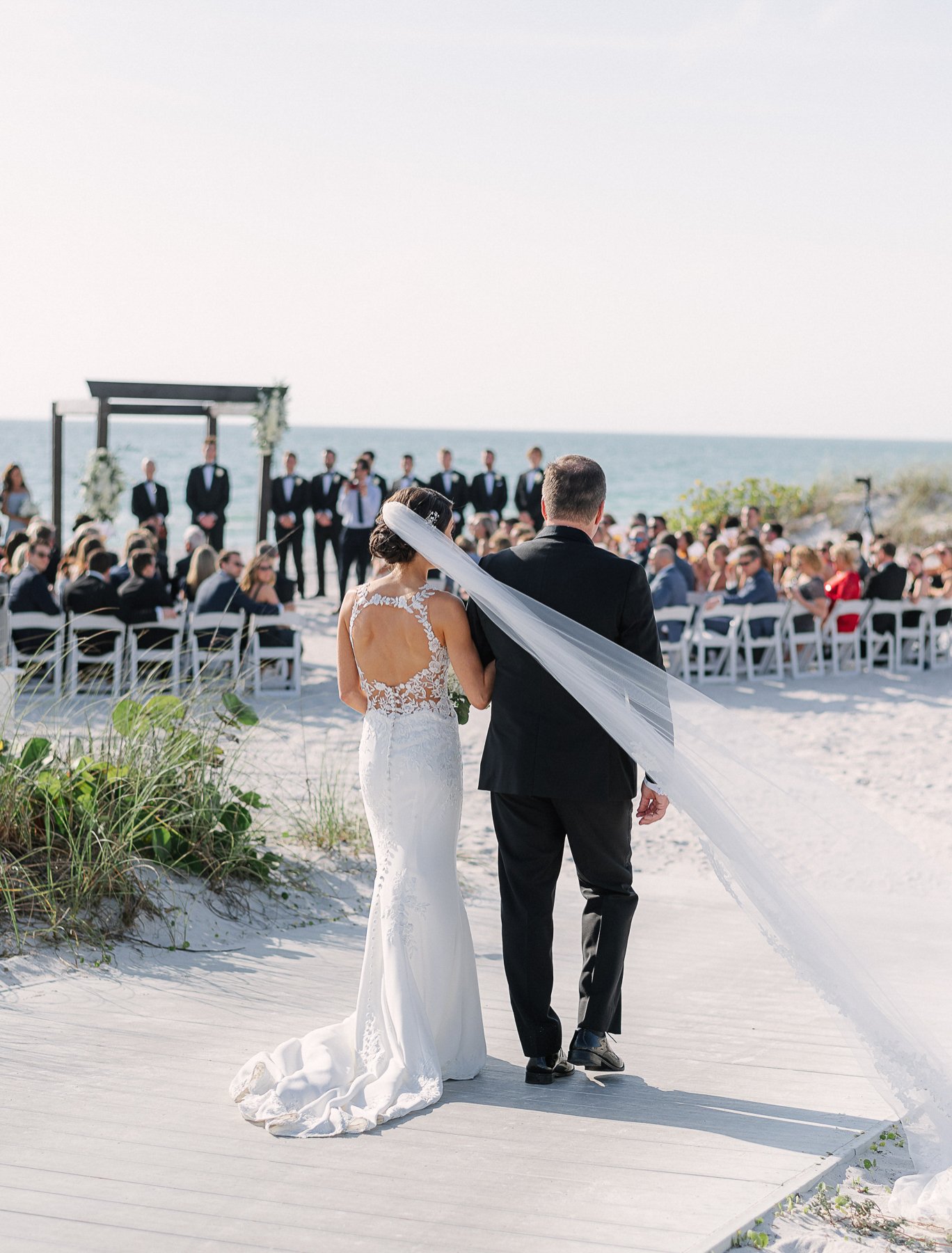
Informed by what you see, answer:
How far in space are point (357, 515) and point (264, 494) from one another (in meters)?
1.51

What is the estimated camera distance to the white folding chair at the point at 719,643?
13180mm

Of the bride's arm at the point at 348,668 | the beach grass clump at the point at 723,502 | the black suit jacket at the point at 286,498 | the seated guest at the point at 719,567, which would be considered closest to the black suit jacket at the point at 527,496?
the black suit jacket at the point at 286,498

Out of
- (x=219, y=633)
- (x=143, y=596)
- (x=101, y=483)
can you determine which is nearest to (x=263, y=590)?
(x=219, y=633)

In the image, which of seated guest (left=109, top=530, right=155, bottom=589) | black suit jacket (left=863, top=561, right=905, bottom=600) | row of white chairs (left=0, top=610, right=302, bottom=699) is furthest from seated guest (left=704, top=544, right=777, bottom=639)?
seated guest (left=109, top=530, right=155, bottom=589)

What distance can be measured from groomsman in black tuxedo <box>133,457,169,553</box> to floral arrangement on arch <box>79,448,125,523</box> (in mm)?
683

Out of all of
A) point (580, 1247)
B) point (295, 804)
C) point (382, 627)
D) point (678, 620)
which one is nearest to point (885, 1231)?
point (580, 1247)

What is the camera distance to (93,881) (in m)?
5.61

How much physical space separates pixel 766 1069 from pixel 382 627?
1.96 m

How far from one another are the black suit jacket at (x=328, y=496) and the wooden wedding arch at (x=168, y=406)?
612 mm

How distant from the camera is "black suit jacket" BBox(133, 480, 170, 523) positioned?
15.8 meters

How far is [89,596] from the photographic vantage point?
11547 millimetres

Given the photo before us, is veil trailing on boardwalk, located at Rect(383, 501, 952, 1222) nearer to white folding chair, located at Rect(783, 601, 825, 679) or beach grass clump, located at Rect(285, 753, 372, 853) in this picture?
beach grass clump, located at Rect(285, 753, 372, 853)

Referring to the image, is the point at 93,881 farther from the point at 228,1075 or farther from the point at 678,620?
A: the point at 678,620

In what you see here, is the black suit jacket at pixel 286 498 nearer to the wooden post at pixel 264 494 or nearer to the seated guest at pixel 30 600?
the wooden post at pixel 264 494
